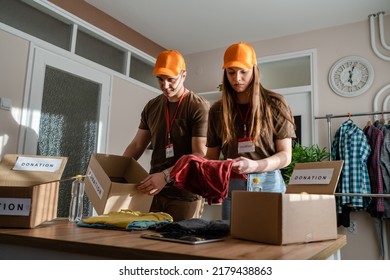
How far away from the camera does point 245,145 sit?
4.63 feet

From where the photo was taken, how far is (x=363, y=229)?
3.48m

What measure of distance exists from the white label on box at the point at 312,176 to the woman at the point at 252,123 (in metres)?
0.23

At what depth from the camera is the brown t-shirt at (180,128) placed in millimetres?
1691

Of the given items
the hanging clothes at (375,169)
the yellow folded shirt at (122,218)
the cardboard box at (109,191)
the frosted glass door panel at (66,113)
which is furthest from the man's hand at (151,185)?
the hanging clothes at (375,169)

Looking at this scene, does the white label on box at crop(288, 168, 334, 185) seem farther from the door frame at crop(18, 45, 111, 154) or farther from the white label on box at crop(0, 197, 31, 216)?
the door frame at crop(18, 45, 111, 154)

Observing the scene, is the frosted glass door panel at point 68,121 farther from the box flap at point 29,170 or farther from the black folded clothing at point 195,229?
the black folded clothing at point 195,229

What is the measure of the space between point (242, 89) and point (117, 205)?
701 mm

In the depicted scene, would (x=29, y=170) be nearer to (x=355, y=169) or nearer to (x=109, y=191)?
(x=109, y=191)

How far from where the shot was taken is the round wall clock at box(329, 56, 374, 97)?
3662mm

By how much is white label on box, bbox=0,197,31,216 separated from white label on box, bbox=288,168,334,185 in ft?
2.70

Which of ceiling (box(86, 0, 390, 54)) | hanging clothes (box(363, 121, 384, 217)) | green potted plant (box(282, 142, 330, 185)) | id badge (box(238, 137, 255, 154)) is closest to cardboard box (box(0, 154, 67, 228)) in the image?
id badge (box(238, 137, 255, 154))

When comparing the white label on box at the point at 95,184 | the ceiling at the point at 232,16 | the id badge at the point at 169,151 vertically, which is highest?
the ceiling at the point at 232,16

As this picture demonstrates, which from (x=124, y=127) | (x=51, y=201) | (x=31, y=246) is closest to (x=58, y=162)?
(x=51, y=201)

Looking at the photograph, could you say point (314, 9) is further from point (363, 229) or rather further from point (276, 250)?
point (276, 250)
